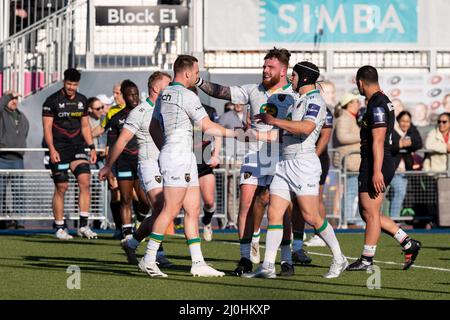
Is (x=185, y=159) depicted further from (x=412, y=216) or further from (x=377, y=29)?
(x=377, y=29)

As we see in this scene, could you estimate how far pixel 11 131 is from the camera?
2220cm

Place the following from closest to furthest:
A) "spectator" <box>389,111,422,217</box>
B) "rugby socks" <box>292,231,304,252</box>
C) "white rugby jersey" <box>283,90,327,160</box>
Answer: "white rugby jersey" <box>283,90,327,160</box>, "rugby socks" <box>292,231,304,252</box>, "spectator" <box>389,111,422,217</box>

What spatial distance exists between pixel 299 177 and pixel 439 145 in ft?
37.7

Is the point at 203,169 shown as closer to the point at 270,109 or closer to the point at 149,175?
the point at 149,175

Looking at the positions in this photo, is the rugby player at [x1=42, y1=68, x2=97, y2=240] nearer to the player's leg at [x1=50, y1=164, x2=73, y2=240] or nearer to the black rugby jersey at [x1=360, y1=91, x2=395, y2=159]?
the player's leg at [x1=50, y1=164, x2=73, y2=240]

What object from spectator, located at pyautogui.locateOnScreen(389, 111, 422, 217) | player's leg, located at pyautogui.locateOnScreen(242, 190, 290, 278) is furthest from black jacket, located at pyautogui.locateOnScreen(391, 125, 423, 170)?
player's leg, located at pyautogui.locateOnScreen(242, 190, 290, 278)

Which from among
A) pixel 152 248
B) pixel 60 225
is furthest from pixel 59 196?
pixel 152 248

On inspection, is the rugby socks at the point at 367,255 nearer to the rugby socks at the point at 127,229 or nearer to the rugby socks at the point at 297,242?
the rugby socks at the point at 297,242

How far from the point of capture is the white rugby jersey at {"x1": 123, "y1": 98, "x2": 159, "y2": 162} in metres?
12.9

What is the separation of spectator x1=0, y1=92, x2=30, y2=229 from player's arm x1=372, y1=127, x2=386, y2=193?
35.1 feet

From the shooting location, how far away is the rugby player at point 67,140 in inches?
737

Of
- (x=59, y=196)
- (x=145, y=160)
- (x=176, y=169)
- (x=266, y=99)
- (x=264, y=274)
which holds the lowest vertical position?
(x=264, y=274)

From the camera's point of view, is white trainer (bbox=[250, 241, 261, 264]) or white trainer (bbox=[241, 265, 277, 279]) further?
white trainer (bbox=[250, 241, 261, 264])

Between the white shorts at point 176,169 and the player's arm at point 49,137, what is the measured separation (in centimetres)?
733
